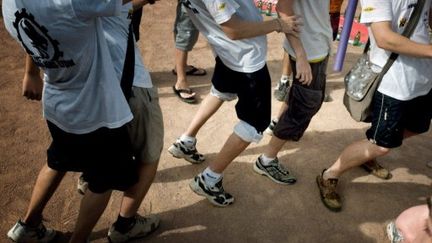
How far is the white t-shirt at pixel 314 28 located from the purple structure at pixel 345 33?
5.28 feet

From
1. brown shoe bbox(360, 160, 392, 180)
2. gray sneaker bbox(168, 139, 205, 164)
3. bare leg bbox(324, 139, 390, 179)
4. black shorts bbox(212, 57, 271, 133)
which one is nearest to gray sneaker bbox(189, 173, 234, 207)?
gray sneaker bbox(168, 139, 205, 164)

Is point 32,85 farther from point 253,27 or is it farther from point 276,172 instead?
point 276,172

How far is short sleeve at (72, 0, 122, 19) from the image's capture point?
1489mm

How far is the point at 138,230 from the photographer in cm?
250

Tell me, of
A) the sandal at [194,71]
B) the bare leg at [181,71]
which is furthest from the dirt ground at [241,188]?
the sandal at [194,71]

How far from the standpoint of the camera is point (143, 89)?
2.16m

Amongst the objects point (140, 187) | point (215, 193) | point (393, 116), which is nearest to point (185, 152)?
point (215, 193)

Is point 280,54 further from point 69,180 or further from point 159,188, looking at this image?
point 69,180

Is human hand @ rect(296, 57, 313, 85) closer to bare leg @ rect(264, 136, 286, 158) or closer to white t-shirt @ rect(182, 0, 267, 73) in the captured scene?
white t-shirt @ rect(182, 0, 267, 73)

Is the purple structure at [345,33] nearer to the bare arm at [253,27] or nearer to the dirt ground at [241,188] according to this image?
the dirt ground at [241,188]

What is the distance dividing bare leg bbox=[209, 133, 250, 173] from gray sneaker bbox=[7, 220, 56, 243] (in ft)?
3.86

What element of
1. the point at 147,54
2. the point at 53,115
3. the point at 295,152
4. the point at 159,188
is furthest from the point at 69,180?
the point at 147,54

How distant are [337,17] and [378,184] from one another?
193 centimetres

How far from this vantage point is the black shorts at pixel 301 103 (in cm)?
275
